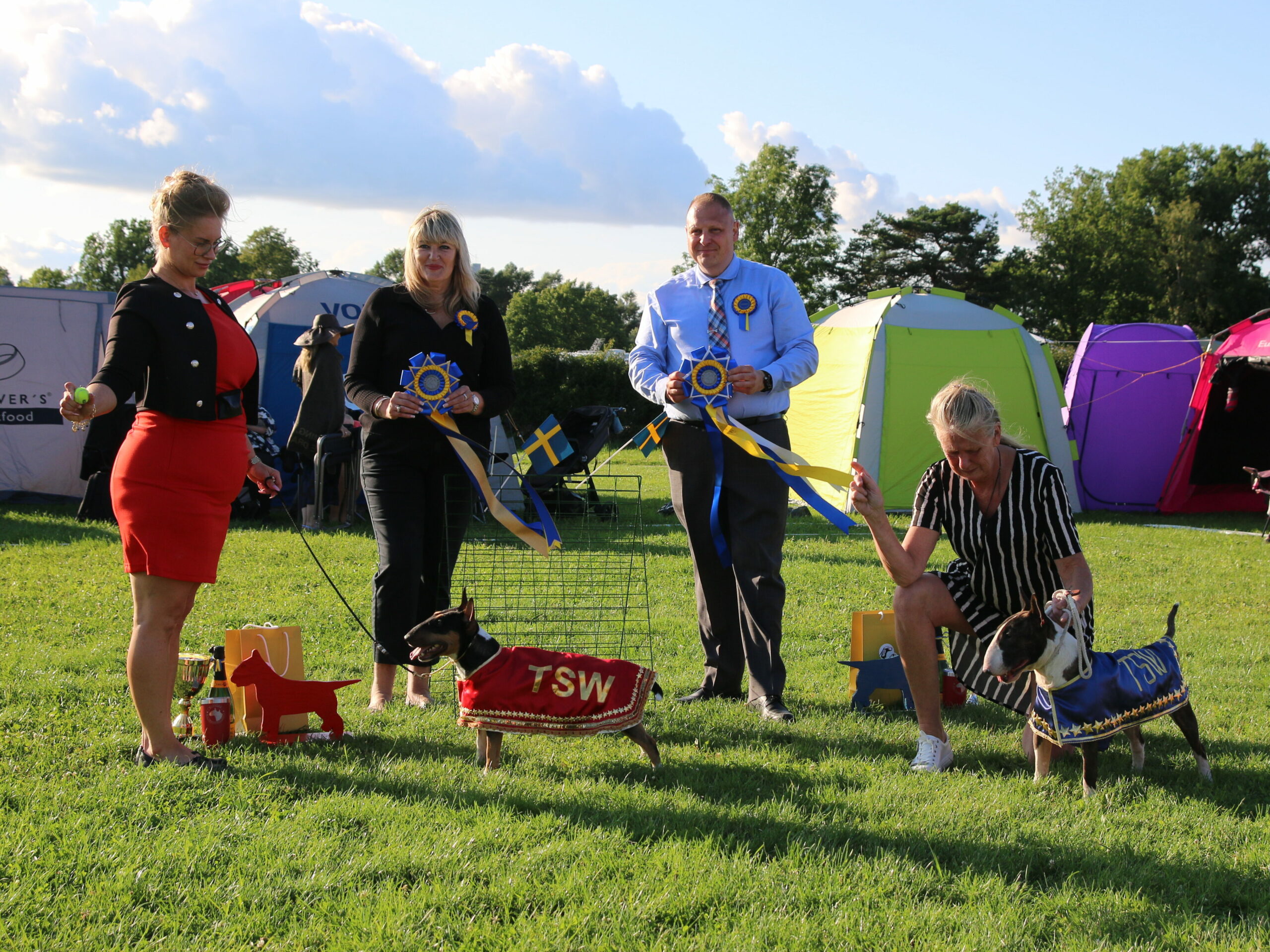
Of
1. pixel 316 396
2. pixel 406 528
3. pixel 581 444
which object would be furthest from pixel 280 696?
pixel 581 444

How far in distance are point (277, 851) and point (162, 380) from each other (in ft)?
4.45

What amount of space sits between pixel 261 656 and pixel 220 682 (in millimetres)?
162

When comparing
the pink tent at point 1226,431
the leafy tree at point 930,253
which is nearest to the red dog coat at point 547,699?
the pink tent at point 1226,431

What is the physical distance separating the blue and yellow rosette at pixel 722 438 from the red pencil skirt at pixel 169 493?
1660 mm

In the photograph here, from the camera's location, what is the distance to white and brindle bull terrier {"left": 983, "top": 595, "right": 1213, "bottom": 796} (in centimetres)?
272

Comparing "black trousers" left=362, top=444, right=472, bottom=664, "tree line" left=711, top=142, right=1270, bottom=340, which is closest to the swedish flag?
"black trousers" left=362, top=444, right=472, bottom=664

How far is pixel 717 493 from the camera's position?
3.69 m

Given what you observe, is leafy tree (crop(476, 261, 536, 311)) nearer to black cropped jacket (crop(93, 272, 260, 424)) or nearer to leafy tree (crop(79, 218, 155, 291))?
leafy tree (crop(79, 218, 155, 291))

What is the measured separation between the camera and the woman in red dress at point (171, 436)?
109 inches

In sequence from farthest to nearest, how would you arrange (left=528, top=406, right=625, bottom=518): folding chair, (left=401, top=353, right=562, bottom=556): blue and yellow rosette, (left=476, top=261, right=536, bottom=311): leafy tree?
(left=476, top=261, right=536, bottom=311): leafy tree
(left=528, top=406, right=625, bottom=518): folding chair
(left=401, top=353, right=562, bottom=556): blue and yellow rosette

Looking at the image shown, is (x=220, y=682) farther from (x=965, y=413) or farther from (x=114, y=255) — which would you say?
A: (x=114, y=255)

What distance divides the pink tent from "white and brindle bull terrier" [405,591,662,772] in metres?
10.1

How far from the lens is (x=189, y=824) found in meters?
2.51

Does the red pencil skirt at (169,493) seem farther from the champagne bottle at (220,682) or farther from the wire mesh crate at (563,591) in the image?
the wire mesh crate at (563,591)
